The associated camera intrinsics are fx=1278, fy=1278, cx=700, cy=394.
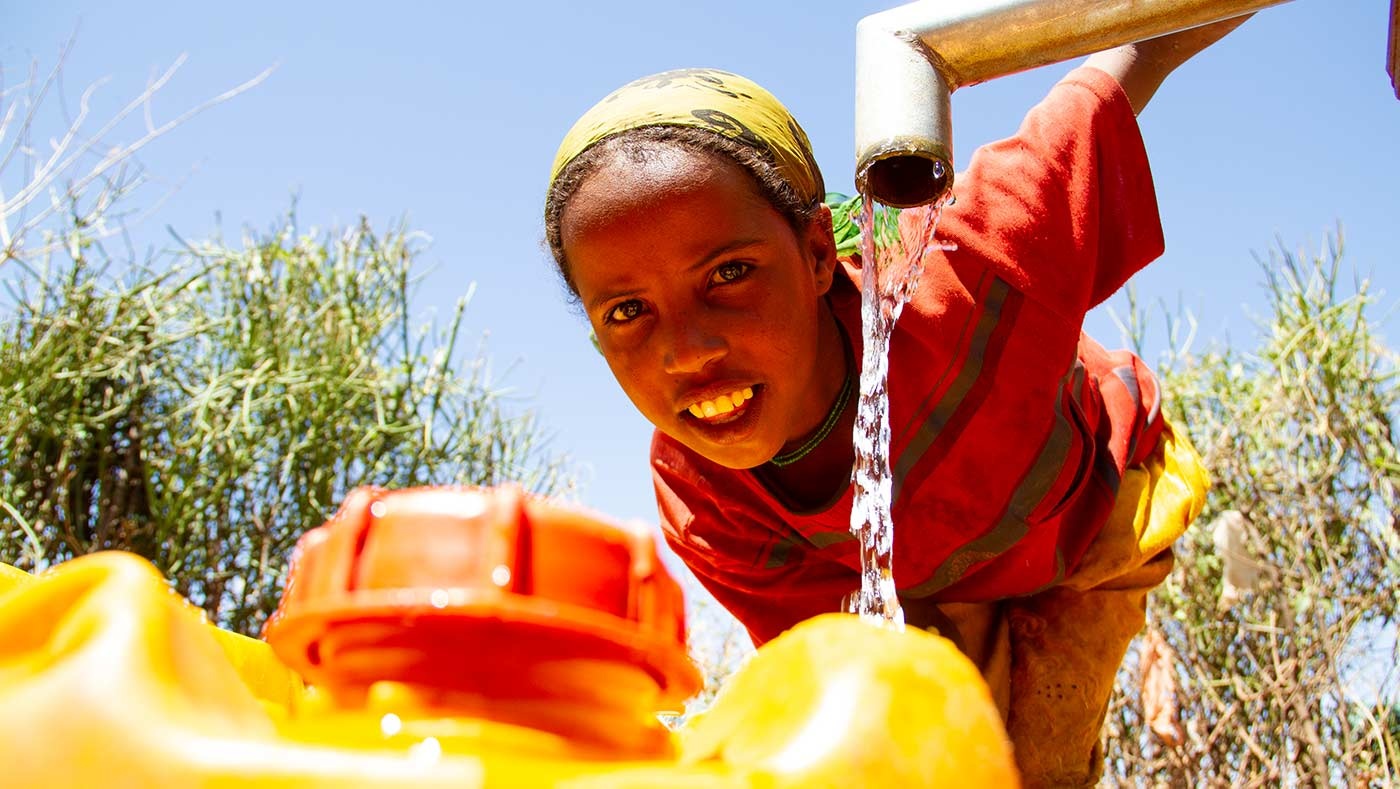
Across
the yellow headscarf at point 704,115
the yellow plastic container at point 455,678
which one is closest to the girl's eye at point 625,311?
the yellow headscarf at point 704,115

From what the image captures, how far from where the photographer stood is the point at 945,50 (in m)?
1.25

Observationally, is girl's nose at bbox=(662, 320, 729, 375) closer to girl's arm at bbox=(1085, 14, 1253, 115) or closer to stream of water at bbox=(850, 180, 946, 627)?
stream of water at bbox=(850, 180, 946, 627)

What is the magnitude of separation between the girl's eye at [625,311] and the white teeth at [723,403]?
131 mm

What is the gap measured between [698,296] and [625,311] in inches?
4.5

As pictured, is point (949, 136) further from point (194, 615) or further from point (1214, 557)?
point (1214, 557)

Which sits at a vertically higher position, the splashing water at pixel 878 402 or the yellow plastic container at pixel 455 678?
the splashing water at pixel 878 402

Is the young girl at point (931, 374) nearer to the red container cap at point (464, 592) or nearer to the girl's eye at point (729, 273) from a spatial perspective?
the girl's eye at point (729, 273)

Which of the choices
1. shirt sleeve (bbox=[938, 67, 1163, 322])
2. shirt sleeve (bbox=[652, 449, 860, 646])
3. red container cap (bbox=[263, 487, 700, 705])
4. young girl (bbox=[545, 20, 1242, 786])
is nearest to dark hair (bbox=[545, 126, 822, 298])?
young girl (bbox=[545, 20, 1242, 786])

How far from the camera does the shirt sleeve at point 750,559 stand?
1.98m

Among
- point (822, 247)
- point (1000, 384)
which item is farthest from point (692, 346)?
point (1000, 384)

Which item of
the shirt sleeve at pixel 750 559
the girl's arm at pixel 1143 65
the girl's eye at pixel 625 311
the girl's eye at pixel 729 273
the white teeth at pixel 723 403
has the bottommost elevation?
the shirt sleeve at pixel 750 559

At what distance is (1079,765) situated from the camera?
204cm

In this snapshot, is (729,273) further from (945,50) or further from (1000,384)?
(1000,384)

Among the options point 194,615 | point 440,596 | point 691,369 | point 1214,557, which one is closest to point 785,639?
point 440,596
